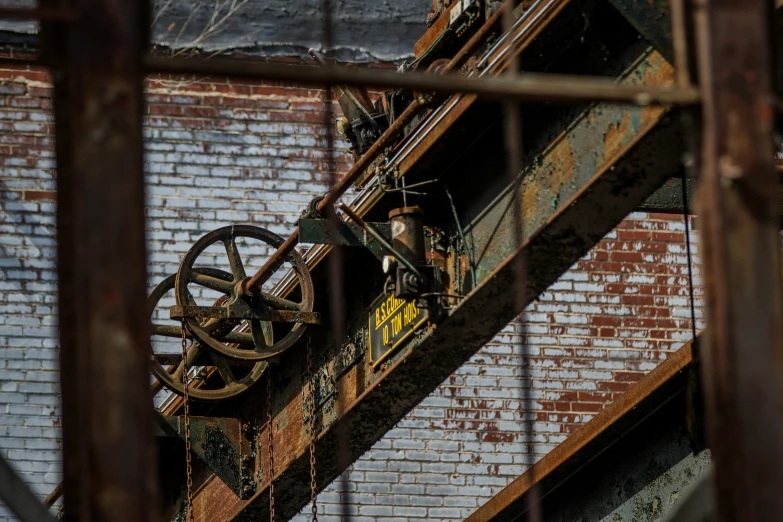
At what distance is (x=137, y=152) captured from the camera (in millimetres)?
3275

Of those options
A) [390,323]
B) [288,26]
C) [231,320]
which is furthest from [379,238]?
[288,26]

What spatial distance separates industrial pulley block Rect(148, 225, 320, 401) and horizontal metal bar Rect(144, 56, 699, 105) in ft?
11.8

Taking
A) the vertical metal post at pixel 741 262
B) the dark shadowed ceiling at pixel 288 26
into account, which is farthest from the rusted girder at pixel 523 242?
the dark shadowed ceiling at pixel 288 26

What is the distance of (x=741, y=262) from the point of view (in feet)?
11.4

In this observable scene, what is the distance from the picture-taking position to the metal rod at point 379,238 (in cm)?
624

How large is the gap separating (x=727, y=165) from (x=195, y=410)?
5.48m

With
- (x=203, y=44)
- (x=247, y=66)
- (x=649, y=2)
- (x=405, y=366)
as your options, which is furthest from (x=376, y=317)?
(x=203, y=44)

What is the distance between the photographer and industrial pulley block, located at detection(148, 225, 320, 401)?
725 cm

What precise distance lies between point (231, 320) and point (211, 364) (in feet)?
1.85

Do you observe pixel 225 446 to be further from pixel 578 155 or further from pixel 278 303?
pixel 578 155

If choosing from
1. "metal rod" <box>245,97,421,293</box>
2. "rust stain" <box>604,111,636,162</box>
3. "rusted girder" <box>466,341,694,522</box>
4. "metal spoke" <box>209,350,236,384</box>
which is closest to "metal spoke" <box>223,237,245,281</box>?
"metal rod" <box>245,97,421,293</box>

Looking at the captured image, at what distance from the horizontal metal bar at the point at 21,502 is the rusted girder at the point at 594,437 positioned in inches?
193

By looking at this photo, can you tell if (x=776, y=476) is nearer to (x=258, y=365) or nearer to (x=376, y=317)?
(x=376, y=317)

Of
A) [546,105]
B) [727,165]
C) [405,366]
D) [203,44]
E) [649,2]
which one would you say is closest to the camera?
[727,165]
